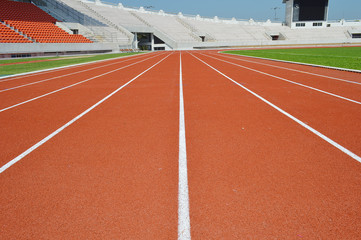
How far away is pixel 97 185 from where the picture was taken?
3.10 m

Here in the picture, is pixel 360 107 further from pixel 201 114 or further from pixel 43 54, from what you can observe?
pixel 43 54

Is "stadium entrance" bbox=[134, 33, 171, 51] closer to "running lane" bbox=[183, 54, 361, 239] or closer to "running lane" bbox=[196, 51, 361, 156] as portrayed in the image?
"running lane" bbox=[196, 51, 361, 156]

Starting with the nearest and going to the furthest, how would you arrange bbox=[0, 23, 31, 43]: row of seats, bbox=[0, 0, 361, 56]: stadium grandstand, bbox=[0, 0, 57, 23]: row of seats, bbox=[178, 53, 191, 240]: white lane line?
bbox=[178, 53, 191, 240]: white lane line < bbox=[0, 23, 31, 43]: row of seats < bbox=[0, 0, 361, 56]: stadium grandstand < bbox=[0, 0, 57, 23]: row of seats

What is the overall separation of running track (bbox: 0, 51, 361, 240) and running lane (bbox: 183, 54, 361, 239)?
0.5 inches

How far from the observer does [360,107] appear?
20.5ft

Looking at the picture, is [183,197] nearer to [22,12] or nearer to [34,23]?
[34,23]

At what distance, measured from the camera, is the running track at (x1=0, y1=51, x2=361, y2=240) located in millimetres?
2414

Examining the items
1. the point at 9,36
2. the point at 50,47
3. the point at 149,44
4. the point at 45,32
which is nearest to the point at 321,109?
the point at 9,36

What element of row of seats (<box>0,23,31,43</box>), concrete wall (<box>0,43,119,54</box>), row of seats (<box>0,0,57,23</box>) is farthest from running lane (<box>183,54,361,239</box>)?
row of seats (<box>0,0,57,23</box>)

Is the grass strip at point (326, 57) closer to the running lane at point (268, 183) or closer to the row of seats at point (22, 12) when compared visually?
the running lane at point (268, 183)

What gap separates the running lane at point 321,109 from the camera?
4.55 metres

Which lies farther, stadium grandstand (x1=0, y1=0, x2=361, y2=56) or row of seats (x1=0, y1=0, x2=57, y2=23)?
row of seats (x1=0, y1=0, x2=57, y2=23)

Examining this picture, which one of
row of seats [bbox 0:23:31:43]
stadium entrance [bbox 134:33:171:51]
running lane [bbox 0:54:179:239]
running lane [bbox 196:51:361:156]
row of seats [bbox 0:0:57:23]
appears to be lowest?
running lane [bbox 0:54:179:239]

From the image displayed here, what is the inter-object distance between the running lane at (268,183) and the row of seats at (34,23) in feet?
94.4
